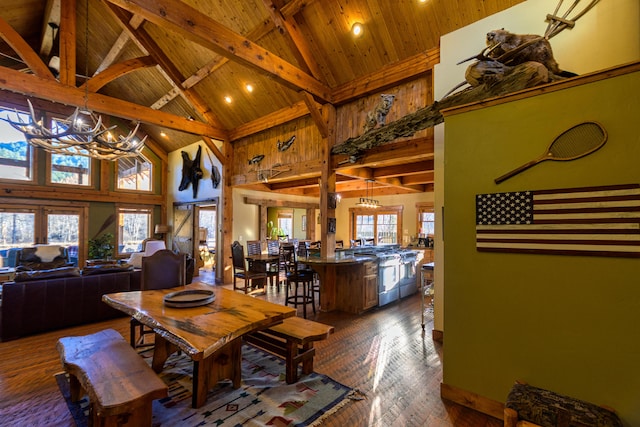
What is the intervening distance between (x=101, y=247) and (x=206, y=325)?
786 cm

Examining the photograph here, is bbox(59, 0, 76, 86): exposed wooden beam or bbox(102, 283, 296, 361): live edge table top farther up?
bbox(59, 0, 76, 86): exposed wooden beam

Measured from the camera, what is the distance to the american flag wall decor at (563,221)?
5.49ft

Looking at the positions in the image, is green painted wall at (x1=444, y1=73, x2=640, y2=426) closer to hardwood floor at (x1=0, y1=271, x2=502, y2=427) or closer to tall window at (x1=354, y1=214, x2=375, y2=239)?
hardwood floor at (x1=0, y1=271, x2=502, y2=427)

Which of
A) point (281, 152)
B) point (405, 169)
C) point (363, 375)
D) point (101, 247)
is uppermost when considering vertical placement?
point (281, 152)

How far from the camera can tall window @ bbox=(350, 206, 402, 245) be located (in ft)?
29.9

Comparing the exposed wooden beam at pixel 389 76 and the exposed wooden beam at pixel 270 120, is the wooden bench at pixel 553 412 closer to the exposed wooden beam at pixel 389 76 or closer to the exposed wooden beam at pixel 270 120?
the exposed wooden beam at pixel 389 76

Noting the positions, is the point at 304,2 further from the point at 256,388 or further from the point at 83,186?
the point at 83,186

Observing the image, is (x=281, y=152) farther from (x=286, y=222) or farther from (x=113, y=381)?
(x=113, y=381)

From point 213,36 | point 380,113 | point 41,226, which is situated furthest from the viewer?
point 41,226

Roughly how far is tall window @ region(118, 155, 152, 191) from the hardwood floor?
19.3 ft

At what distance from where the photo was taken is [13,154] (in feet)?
22.8

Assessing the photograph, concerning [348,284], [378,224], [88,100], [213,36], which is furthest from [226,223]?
[378,224]

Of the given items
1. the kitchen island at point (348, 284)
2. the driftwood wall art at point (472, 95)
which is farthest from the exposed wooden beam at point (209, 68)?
the kitchen island at point (348, 284)

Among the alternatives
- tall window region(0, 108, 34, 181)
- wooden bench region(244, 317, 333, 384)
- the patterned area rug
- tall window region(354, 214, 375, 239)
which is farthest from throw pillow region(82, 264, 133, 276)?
tall window region(354, 214, 375, 239)
